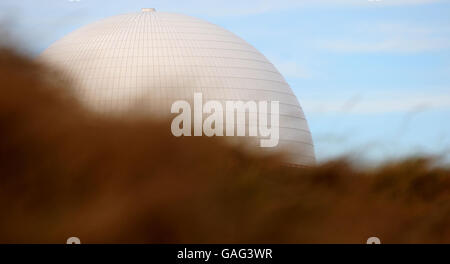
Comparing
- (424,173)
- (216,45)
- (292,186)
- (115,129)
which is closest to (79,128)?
(115,129)

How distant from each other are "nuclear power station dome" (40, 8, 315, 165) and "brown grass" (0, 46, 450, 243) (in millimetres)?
23976

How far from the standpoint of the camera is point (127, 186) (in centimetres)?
1129

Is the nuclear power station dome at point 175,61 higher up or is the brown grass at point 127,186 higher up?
the nuclear power station dome at point 175,61

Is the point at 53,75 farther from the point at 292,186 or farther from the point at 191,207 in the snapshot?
the point at 292,186

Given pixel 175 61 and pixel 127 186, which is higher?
pixel 175 61

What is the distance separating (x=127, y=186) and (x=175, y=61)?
3017 cm

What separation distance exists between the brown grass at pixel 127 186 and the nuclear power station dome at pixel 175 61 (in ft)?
78.7

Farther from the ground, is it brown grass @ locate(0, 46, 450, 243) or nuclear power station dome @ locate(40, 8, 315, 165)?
nuclear power station dome @ locate(40, 8, 315, 165)

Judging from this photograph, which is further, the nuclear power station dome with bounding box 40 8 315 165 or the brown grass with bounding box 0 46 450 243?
the nuclear power station dome with bounding box 40 8 315 165

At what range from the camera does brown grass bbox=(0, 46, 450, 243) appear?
10.5m

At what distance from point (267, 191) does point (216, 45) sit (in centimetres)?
3099

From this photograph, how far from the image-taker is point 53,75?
13.2 metres

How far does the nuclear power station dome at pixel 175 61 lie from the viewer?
39938 millimetres

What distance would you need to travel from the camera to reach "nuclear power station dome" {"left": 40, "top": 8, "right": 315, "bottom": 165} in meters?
39.9
